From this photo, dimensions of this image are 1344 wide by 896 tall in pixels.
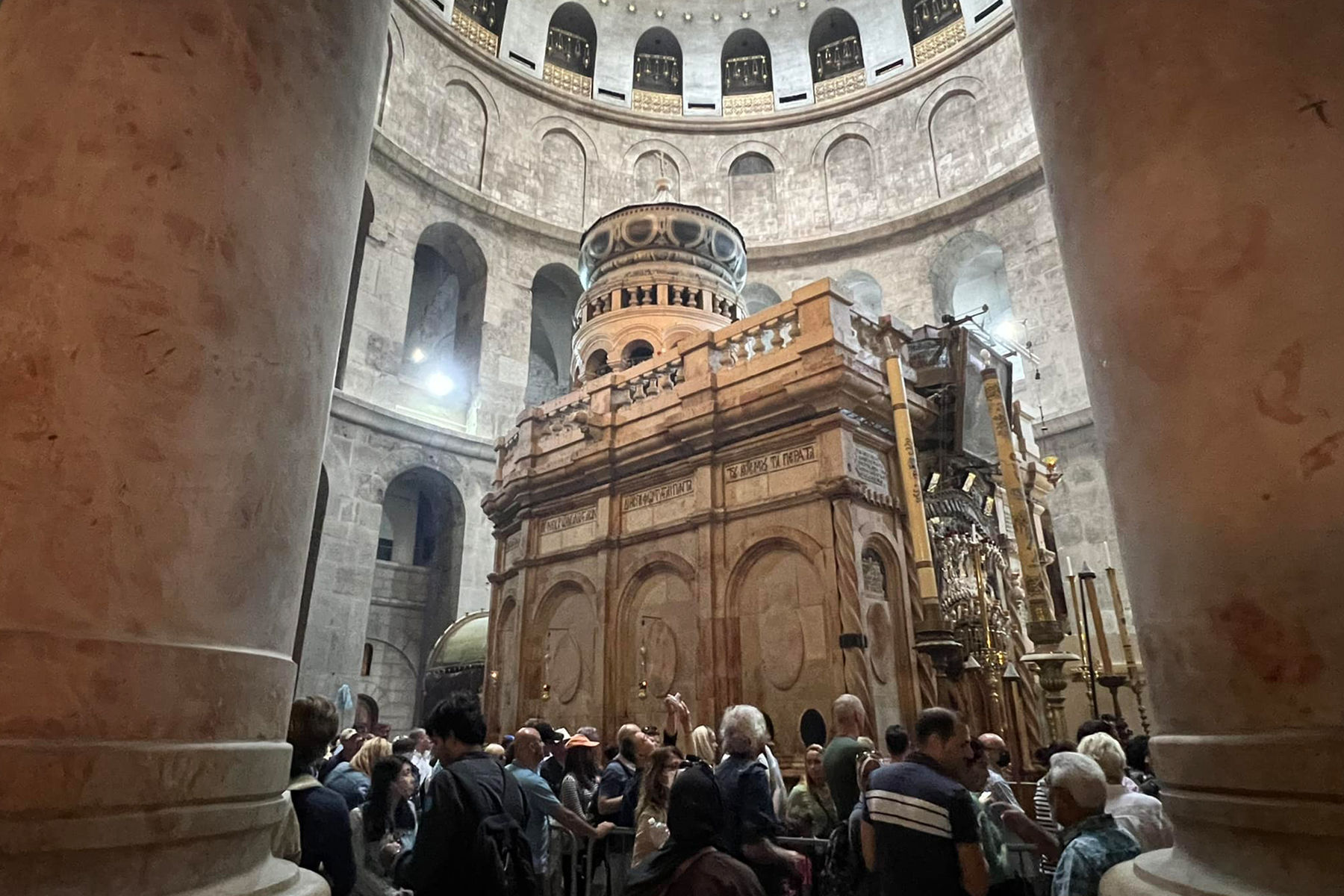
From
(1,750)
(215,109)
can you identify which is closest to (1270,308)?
(215,109)

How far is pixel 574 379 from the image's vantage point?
18.3 m

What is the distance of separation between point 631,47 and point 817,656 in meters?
27.7

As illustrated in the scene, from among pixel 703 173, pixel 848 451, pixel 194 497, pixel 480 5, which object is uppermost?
pixel 480 5

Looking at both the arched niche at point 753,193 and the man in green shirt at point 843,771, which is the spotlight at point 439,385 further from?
the man in green shirt at point 843,771

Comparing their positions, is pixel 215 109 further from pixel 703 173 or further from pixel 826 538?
pixel 703 173

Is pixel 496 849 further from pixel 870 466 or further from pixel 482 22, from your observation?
pixel 482 22

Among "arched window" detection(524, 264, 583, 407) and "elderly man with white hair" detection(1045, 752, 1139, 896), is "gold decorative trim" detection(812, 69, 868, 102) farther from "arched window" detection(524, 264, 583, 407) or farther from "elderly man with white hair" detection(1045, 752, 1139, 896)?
"elderly man with white hair" detection(1045, 752, 1139, 896)

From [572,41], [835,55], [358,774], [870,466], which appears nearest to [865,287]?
[835,55]

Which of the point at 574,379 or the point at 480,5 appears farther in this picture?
the point at 480,5

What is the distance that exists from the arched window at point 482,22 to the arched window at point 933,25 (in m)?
14.5

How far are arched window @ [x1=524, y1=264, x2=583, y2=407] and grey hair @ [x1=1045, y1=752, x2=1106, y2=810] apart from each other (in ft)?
86.0

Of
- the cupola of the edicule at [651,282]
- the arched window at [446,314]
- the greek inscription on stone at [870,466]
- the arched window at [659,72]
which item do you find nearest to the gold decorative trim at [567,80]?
the arched window at [659,72]

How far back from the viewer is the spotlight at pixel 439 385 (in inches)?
912

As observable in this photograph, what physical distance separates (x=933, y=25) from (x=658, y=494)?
970 inches
